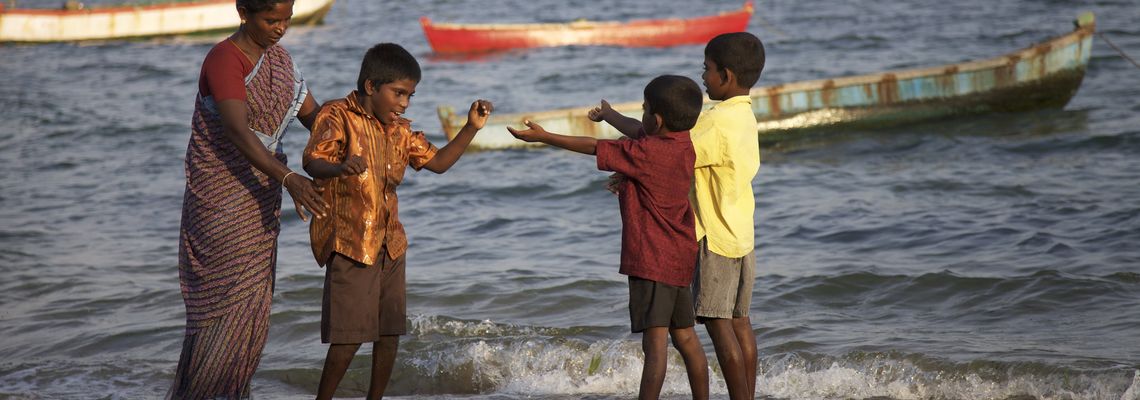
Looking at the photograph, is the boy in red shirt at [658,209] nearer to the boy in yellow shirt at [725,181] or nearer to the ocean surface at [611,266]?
the boy in yellow shirt at [725,181]

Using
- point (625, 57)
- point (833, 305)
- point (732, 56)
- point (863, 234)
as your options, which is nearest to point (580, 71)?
point (625, 57)

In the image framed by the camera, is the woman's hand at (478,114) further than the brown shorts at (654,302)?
No

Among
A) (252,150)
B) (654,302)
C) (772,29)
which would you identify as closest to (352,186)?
(252,150)

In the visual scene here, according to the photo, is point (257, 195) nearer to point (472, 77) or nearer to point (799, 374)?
point (799, 374)

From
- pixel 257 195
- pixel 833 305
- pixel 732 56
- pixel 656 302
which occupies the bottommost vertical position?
pixel 833 305

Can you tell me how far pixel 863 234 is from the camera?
27.0ft

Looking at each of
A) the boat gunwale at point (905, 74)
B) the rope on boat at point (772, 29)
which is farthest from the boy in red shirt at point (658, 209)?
the rope on boat at point (772, 29)

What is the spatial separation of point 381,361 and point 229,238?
631mm

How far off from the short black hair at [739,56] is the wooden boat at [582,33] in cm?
1778

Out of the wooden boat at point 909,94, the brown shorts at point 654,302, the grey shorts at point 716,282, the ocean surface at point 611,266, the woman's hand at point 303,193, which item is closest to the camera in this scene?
the woman's hand at point 303,193

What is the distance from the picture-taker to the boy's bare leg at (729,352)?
12.9 feet

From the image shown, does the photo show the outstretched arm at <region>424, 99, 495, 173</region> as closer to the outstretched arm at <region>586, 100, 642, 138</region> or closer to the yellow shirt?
the outstretched arm at <region>586, 100, 642, 138</region>

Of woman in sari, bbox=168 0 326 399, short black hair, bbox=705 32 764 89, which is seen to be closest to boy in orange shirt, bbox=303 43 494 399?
woman in sari, bbox=168 0 326 399

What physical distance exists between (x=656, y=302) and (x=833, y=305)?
3139mm
